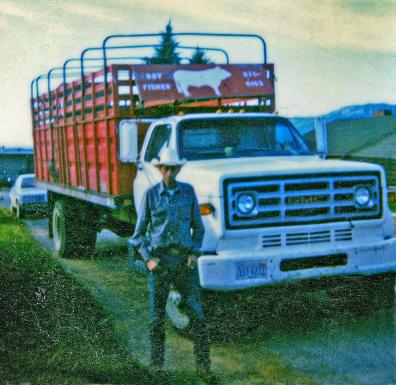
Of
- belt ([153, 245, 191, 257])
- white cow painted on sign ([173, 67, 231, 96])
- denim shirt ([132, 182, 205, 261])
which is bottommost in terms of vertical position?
belt ([153, 245, 191, 257])

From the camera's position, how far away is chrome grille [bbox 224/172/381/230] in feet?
18.1

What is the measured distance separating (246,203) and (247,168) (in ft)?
1.18

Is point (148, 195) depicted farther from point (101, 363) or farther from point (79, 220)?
point (79, 220)

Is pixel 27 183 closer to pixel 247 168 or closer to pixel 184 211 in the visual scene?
pixel 247 168

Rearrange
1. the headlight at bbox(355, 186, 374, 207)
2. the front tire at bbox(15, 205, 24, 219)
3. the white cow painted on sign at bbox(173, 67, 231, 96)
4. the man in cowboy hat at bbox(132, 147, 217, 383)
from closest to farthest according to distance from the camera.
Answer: the man in cowboy hat at bbox(132, 147, 217, 383), the headlight at bbox(355, 186, 374, 207), the white cow painted on sign at bbox(173, 67, 231, 96), the front tire at bbox(15, 205, 24, 219)

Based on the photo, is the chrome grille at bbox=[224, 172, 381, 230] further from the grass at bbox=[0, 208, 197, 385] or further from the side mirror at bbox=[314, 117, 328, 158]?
the grass at bbox=[0, 208, 197, 385]

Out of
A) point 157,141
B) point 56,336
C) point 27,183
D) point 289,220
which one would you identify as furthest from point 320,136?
point 27,183

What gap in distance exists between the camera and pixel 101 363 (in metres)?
5.27

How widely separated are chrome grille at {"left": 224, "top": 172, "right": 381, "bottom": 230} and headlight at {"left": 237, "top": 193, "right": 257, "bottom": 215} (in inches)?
1.4

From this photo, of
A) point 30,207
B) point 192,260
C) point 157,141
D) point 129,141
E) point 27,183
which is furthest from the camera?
point 27,183

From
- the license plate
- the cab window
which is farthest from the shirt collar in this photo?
the cab window

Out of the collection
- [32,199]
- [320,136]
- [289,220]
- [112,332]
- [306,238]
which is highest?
[320,136]

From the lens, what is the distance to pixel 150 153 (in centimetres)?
717

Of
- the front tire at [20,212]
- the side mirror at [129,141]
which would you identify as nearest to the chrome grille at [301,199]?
the side mirror at [129,141]
